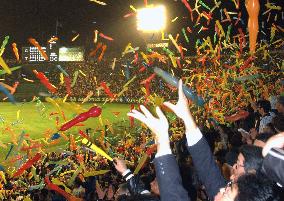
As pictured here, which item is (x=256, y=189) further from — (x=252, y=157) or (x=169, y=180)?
(x=252, y=157)

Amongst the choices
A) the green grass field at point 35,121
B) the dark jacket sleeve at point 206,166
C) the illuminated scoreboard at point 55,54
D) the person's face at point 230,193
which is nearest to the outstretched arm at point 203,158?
the dark jacket sleeve at point 206,166

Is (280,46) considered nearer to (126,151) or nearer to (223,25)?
(223,25)

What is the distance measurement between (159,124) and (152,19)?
2496 centimetres

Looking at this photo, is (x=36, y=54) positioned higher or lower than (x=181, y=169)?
lower

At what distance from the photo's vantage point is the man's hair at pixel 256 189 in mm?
2102

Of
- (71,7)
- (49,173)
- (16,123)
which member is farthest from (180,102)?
(71,7)

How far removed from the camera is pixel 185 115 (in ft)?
8.91

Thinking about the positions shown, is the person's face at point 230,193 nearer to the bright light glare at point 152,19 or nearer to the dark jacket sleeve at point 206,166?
the dark jacket sleeve at point 206,166

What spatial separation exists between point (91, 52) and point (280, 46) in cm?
1775

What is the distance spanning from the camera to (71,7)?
3516 centimetres

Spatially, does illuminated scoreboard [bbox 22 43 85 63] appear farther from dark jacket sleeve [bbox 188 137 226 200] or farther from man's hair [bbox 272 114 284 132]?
dark jacket sleeve [bbox 188 137 226 200]

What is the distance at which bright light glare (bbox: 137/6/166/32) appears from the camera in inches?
1048

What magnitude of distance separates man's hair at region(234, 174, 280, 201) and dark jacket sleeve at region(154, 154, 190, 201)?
38cm

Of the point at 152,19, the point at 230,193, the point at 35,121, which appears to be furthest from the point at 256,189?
the point at 152,19
